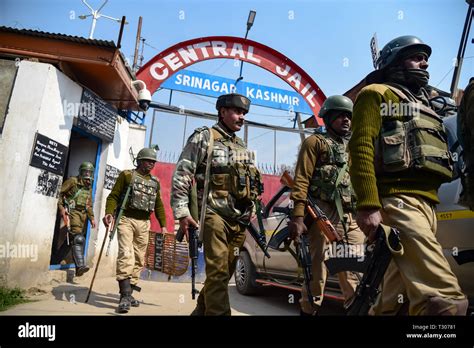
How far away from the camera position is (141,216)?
4.63 metres

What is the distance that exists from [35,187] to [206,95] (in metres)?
6.77

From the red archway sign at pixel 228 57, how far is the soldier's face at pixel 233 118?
18.2 ft

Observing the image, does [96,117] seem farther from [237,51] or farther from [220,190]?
[237,51]

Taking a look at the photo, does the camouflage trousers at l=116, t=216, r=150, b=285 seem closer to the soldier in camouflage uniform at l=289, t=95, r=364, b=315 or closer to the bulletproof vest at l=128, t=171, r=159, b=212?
the bulletproof vest at l=128, t=171, r=159, b=212

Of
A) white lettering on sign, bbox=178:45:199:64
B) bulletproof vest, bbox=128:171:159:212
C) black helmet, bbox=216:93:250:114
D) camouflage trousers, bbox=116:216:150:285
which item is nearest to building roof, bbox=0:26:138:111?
bulletproof vest, bbox=128:171:159:212

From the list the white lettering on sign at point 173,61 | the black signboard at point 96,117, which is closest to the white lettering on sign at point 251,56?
the white lettering on sign at point 173,61

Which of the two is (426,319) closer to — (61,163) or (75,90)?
(61,163)

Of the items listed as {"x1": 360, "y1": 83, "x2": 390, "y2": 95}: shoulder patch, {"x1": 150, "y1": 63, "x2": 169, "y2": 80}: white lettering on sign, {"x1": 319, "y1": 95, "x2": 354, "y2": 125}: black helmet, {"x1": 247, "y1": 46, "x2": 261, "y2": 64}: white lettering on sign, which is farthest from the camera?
{"x1": 247, "y1": 46, "x2": 261, "y2": 64}: white lettering on sign

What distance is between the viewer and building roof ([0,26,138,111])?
493cm

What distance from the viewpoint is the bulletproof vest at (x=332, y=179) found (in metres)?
3.18

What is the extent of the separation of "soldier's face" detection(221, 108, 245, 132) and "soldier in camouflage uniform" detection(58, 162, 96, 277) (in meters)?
3.73

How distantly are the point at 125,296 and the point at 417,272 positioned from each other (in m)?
3.37

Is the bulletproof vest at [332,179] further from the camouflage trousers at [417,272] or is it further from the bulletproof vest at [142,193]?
the bulletproof vest at [142,193]

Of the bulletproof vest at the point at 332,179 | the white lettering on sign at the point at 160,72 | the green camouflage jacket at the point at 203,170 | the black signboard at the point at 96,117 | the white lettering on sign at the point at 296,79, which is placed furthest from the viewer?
the white lettering on sign at the point at 296,79
